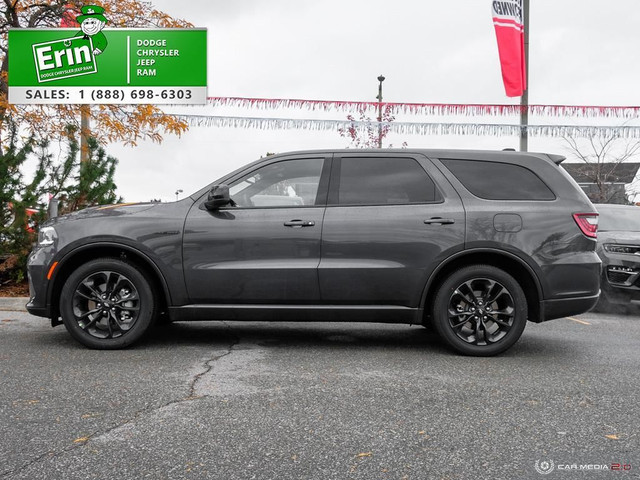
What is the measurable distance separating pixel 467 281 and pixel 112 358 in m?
3.00

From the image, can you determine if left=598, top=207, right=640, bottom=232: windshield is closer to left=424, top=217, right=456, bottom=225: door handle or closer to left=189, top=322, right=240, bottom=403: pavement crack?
left=424, top=217, right=456, bottom=225: door handle

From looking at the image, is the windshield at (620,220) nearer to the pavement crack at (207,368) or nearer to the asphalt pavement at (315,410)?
the asphalt pavement at (315,410)

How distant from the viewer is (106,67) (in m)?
11.3

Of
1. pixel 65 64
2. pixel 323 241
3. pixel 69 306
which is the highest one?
pixel 65 64

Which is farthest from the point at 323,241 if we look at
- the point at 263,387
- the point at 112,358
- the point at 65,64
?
the point at 65,64

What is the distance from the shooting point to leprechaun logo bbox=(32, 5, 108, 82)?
11.1 m

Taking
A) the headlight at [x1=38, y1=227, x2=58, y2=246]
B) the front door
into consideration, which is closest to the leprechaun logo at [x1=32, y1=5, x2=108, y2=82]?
the headlight at [x1=38, y1=227, x2=58, y2=246]

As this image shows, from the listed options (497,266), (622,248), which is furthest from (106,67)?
(622,248)

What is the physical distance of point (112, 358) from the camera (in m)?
5.16

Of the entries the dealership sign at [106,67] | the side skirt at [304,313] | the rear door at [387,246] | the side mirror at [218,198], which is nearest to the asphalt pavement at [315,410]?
the side skirt at [304,313]

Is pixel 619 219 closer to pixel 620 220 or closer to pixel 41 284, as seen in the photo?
pixel 620 220

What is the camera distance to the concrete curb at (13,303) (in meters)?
8.10

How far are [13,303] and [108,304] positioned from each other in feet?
11.8

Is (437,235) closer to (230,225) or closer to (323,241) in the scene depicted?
(323,241)
